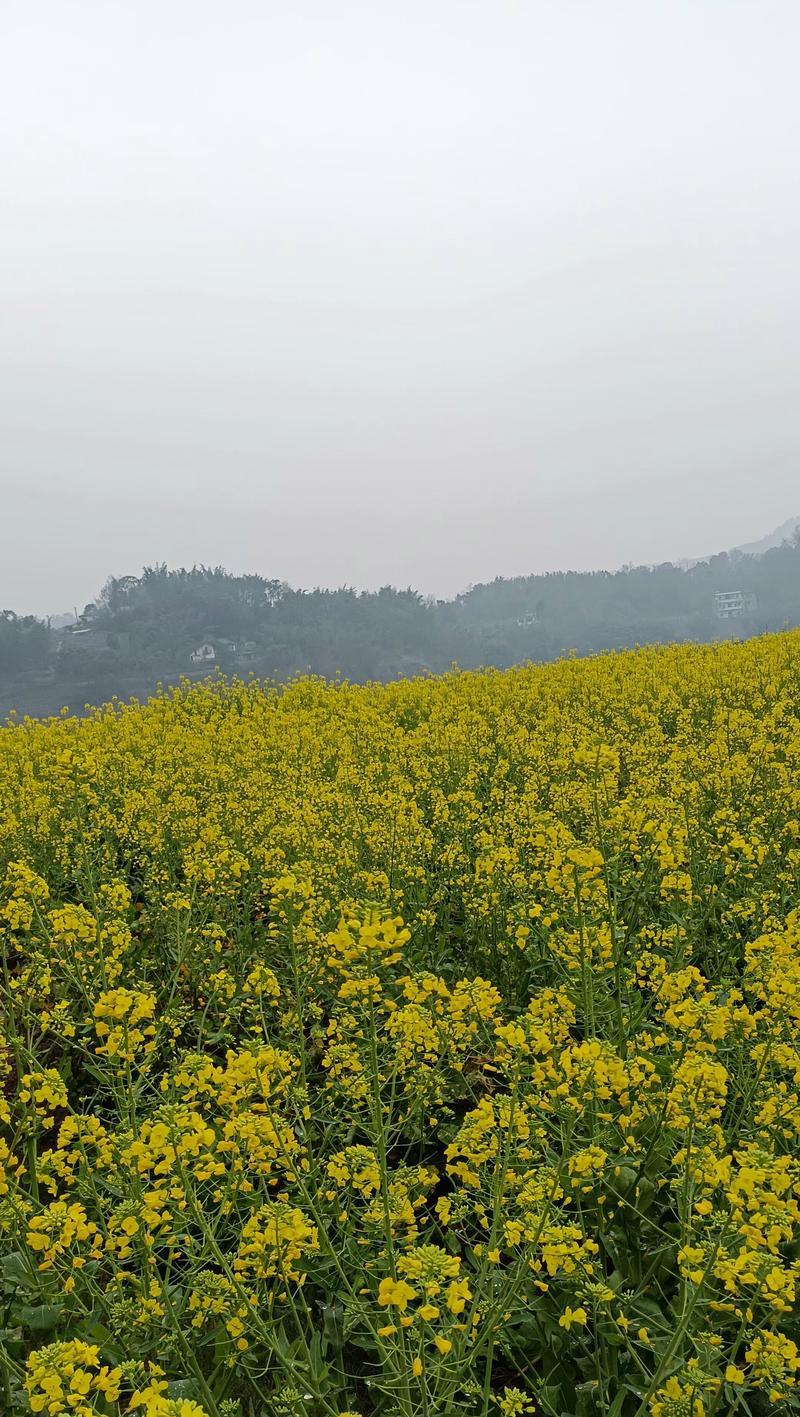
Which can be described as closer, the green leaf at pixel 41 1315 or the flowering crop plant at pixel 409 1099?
the flowering crop plant at pixel 409 1099

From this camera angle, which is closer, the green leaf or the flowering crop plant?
the flowering crop plant

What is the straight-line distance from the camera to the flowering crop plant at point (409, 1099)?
226 cm

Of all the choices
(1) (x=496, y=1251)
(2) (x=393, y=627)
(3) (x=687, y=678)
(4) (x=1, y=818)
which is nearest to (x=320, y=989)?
(1) (x=496, y=1251)

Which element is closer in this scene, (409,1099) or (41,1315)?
(41,1315)

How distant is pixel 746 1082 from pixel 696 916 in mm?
2264

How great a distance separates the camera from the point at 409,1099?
3729 mm

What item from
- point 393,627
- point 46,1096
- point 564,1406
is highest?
point 393,627

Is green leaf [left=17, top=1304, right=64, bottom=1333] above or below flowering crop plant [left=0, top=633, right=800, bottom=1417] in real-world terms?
below

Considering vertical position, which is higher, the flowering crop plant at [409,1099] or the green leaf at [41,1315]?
the flowering crop plant at [409,1099]

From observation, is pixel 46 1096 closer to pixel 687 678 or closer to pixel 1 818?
pixel 1 818

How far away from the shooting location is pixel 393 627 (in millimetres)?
89375

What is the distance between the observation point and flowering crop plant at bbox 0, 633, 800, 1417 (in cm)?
226

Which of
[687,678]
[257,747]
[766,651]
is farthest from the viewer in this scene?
[766,651]

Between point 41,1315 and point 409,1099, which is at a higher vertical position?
point 409,1099
